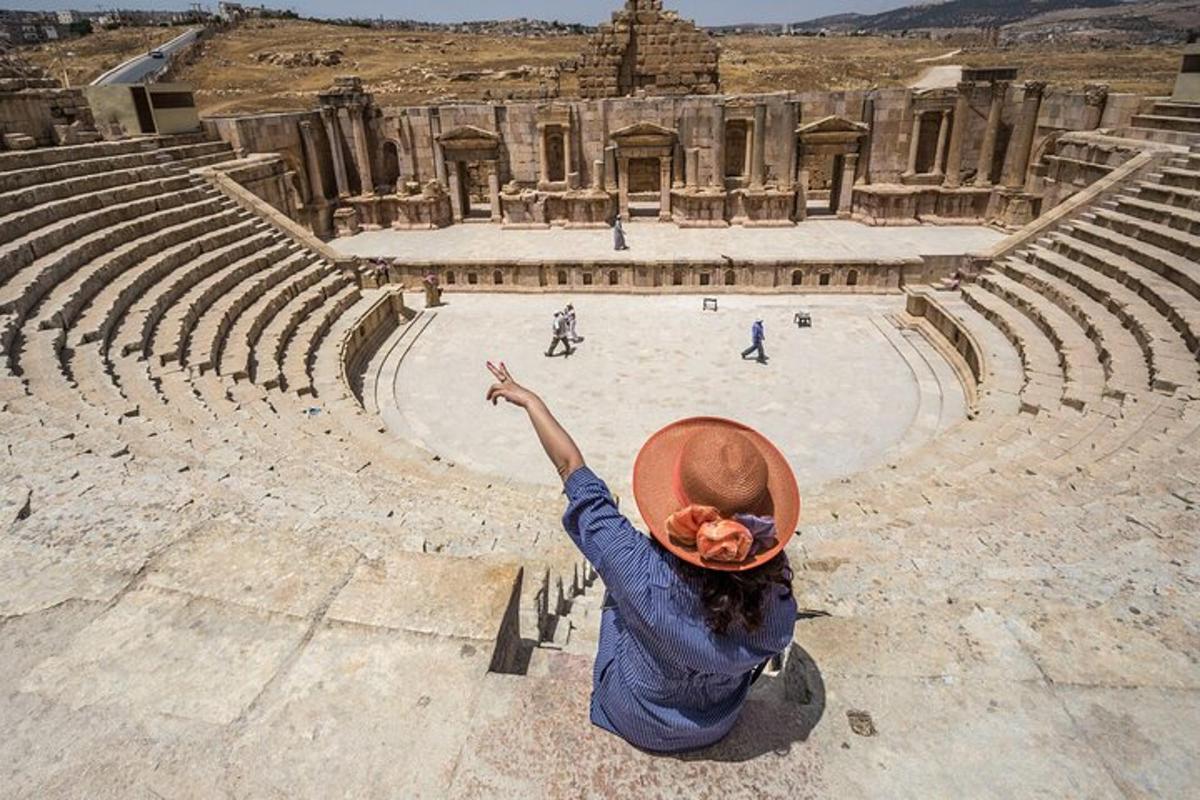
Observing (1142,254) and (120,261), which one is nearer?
(120,261)

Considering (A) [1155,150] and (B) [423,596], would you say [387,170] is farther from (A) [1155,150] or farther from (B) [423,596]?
(B) [423,596]

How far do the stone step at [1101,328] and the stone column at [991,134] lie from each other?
838cm

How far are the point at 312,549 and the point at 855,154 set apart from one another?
2347 cm

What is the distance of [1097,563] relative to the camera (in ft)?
15.0

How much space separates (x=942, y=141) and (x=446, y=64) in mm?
41543

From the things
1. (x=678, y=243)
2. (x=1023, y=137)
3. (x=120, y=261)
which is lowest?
(x=678, y=243)

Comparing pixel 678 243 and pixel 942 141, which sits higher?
pixel 942 141

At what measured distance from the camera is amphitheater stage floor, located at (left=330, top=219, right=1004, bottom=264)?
744 inches

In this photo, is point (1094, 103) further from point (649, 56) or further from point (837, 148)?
point (649, 56)

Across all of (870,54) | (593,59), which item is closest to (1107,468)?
(593,59)

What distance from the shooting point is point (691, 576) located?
2.22 m

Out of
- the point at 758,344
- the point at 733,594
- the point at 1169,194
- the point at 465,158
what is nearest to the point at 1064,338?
the point at 758,344

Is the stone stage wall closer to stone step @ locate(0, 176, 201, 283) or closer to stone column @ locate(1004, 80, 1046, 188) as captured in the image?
stone column @ locate(1004, 80, 1046, 188)

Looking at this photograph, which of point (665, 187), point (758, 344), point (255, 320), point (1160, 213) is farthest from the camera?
point (665, 187)
